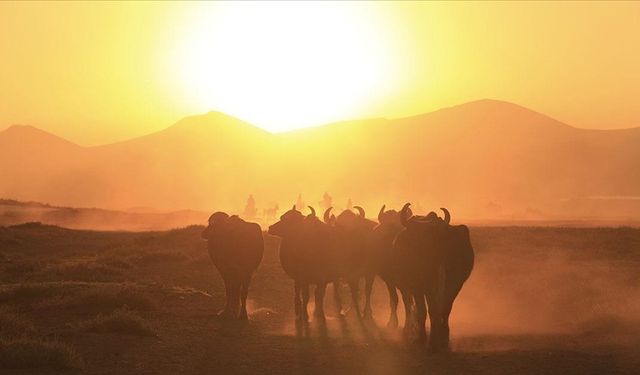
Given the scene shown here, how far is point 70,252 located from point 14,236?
192 inches

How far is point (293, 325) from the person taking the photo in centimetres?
1642

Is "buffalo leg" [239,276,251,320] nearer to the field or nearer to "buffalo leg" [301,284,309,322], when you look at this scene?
the field

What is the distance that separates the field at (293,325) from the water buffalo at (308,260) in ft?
2.05

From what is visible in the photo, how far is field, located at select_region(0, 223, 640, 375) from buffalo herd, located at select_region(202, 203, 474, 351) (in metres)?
0.61

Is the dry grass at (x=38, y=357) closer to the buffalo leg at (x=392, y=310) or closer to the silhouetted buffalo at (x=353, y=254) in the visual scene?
the silhouetted buffalo at (x=353, y=254)

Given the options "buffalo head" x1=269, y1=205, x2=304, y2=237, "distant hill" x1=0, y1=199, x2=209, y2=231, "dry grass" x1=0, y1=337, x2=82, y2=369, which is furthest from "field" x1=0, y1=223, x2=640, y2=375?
"distant hill" x1=0, y1=199, x2=209, y2=231

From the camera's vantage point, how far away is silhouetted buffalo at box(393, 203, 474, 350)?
42.4 ft

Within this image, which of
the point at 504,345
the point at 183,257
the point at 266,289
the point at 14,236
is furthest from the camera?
the point at 14,236

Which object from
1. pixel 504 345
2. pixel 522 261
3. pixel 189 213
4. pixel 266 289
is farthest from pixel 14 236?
pixel 189 213

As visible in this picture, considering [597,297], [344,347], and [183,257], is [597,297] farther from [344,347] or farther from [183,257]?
[183,257]

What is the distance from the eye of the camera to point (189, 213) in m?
98.9

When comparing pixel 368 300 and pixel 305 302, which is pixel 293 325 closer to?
pixel 305 302

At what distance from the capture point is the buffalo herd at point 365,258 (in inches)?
517

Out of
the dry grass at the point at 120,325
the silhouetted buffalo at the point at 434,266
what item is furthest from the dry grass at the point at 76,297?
the silhouetted buffalo at the point at 434,266
